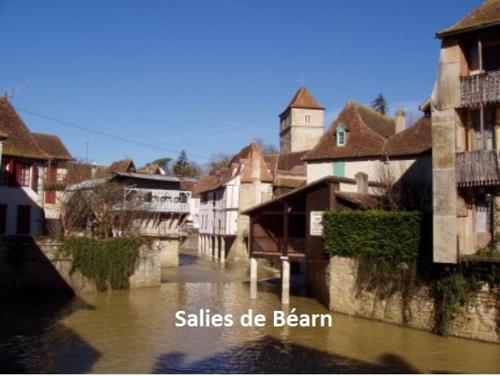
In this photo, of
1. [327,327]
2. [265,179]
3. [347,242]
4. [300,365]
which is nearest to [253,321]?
[327,327]

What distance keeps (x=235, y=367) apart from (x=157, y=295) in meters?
13.3

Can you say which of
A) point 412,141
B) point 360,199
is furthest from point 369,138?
point 360,199

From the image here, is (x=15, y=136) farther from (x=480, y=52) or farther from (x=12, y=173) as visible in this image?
(x=480, y=52)

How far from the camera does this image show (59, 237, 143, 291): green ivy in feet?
84.8

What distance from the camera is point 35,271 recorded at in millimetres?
24547

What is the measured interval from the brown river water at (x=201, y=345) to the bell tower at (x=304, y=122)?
48.6m

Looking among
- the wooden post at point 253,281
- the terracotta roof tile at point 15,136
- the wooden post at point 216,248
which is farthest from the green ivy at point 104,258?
the wooden post at point 216,248

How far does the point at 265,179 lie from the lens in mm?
47375

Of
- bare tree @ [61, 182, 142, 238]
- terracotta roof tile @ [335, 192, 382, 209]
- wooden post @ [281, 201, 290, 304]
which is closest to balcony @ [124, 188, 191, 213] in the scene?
bare tree @ [61, 182, 142, 238]

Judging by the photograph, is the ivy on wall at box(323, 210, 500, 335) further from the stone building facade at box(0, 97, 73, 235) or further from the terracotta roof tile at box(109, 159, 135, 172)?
the terracotta roof tile at box(109, 159, 135, 172)

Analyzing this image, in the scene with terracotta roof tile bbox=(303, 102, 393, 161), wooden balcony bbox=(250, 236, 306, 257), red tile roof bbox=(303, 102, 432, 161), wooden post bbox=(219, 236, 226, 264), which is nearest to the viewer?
wooden balcony bbox=(250, 236, 306, 257)

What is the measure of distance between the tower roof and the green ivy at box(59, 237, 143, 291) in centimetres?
4673

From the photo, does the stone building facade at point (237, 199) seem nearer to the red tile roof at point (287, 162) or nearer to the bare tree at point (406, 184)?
the red tile roof at point (287, 162)

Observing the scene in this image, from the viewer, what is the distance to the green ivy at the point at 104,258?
25859mm
